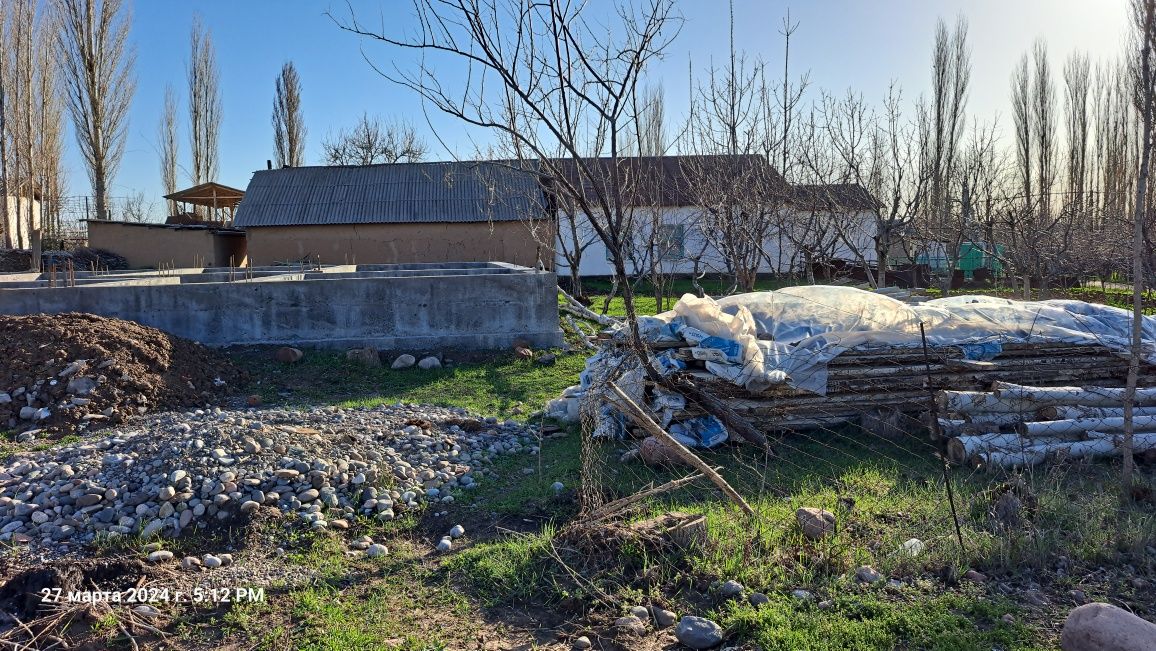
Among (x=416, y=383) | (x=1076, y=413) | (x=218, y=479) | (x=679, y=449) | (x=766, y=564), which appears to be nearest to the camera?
(x=766, y=564)

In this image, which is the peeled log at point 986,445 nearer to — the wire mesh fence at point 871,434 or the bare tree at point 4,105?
the wire mesh fence at point 871,434

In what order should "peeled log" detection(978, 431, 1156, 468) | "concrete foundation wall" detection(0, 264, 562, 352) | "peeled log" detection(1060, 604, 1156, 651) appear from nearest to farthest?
"peeled log" detection(1060, 604, 1156, 651) < "peeled log" detection(978, 431, 1156, 468) < "concrete foundation wall" detection(0, 264, 562, 352)

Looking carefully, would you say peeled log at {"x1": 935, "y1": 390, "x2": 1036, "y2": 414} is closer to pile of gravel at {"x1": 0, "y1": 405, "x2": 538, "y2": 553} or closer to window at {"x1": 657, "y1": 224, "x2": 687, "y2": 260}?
pile of gravel at {"x1": 0, "y1": 405, "x2": 538, "y2": 553}

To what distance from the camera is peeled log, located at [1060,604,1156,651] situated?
108 inches

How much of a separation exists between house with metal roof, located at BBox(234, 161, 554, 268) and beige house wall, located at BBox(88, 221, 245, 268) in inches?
42.9

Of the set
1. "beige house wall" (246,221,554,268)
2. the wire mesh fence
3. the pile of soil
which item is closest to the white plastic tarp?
the wire mesh fence

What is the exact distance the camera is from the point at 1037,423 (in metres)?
5.95

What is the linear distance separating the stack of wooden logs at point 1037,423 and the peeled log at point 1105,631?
9.26ft

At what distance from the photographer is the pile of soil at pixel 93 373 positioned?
7.71m

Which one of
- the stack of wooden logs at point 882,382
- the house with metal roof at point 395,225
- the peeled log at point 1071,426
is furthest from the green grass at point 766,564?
the house with metal roof at point 395,225

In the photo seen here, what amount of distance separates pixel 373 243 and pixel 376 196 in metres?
1.79

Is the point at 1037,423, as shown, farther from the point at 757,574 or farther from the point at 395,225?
the point at 395,225

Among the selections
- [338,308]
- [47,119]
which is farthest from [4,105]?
[338,308]

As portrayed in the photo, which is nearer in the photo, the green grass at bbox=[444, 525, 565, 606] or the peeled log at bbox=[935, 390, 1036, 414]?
the green grass at bbox=[444, 525, 565, 606]
